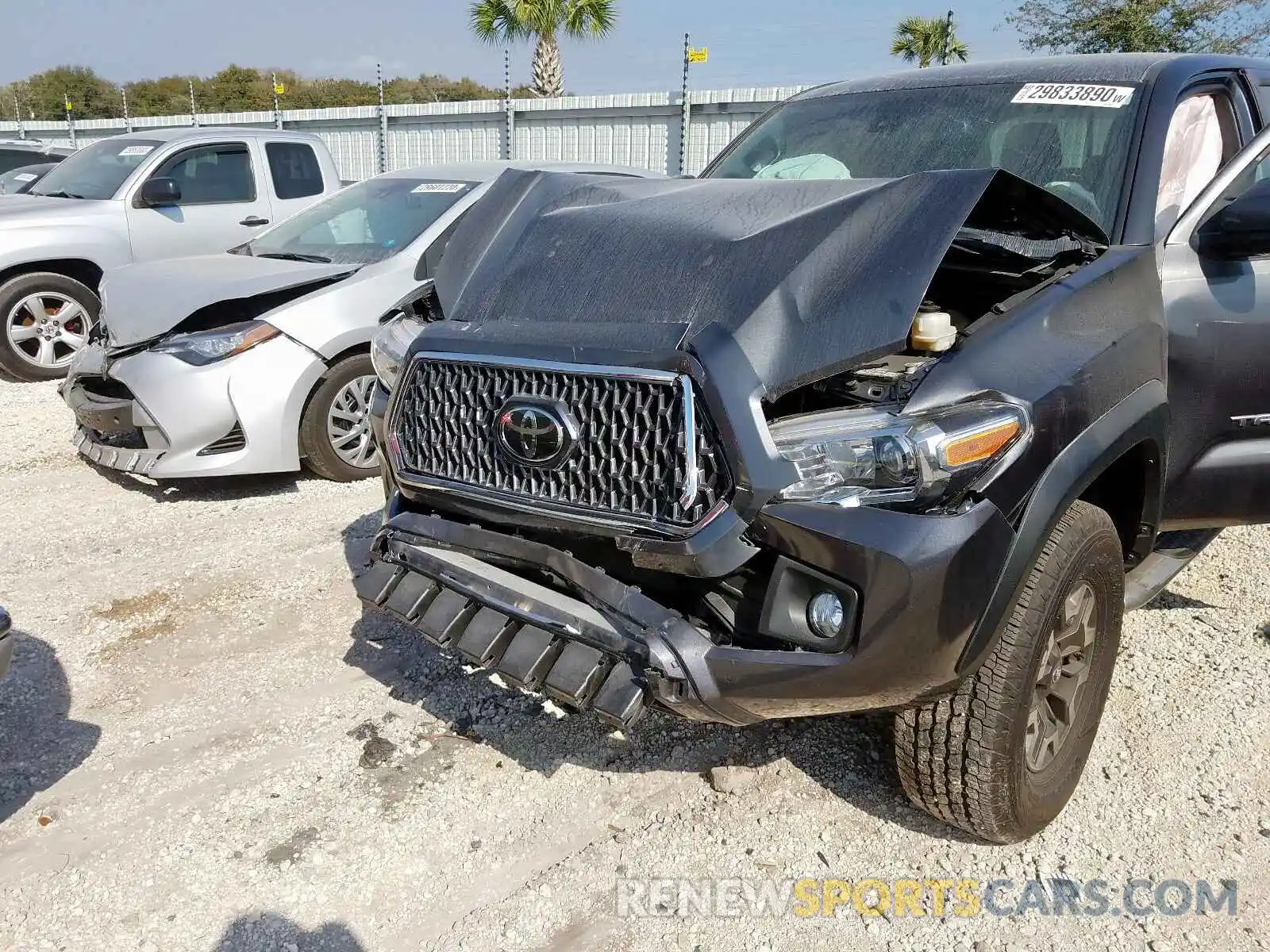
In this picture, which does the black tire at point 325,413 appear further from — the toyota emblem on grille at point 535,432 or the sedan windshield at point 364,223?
the toyota emblem on grille at point 535,432

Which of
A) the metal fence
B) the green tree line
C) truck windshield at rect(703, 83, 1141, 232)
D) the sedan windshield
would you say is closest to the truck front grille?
truck windshield at rect(703, 83, 1141, 232)

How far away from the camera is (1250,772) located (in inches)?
118

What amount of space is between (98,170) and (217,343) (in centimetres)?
477

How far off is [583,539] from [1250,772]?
216cm

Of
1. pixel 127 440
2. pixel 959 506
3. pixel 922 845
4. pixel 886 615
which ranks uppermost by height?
pixel 959 506

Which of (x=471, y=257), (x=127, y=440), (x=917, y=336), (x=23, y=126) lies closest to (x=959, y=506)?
(x=917, y=336)

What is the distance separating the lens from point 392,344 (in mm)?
3080

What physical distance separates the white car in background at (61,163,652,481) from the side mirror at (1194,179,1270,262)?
107 inches

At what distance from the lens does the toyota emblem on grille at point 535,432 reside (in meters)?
2.29

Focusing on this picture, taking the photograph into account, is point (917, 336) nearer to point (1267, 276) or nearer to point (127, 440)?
point (1267, 276)

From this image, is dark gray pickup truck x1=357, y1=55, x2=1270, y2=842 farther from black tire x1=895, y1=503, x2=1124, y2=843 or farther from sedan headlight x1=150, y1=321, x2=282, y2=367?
sedan headlight x1=150, y1=321, x2=282, y2=367

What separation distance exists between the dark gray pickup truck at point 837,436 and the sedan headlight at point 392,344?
2cm

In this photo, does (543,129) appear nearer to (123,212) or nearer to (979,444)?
(123,212)

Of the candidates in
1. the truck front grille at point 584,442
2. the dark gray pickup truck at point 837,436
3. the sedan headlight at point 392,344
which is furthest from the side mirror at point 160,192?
the truck front grille at point 584,442
